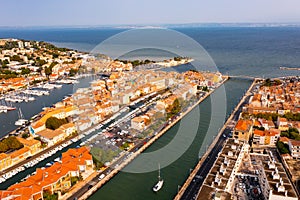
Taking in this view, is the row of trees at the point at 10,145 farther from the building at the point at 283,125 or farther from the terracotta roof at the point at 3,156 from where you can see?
the building at the point at 283,125

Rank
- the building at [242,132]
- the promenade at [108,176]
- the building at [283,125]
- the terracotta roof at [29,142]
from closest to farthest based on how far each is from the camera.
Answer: the promenade at [108,176]
the terracotta roof at [29,142]
the building at [242,132]
the building at [283,125]

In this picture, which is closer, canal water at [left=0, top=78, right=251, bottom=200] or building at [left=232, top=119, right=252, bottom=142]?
canal water at [left=0, top=78, right=251, bottom=200]

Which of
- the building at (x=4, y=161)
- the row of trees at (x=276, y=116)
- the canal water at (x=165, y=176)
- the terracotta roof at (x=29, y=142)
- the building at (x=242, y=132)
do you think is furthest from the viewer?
the row of trees at (x=276, y=116)

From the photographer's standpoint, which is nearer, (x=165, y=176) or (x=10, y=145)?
(x=165, y=176)

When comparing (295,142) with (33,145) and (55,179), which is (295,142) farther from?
(33,145)

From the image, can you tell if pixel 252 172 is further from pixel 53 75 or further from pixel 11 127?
pixel 53 75

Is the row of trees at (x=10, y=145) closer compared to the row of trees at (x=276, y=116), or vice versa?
the row of trees at (x=10, y=145)

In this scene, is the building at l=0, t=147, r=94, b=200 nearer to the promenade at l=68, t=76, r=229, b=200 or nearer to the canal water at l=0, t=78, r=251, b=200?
the promenade at l=68, t=76, r=229, b=200

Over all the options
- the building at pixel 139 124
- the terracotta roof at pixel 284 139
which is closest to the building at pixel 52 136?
the building at pixel 139 124

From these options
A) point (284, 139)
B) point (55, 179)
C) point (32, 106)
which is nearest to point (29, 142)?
point (55, 179)

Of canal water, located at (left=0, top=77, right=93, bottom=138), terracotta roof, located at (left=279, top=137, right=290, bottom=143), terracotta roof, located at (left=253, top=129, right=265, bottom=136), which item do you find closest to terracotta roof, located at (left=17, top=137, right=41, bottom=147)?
canal water, located at (left=0, top=77, right=93, bottom=138)

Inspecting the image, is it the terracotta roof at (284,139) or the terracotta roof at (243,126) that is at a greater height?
the terracotta roof at (243,126)

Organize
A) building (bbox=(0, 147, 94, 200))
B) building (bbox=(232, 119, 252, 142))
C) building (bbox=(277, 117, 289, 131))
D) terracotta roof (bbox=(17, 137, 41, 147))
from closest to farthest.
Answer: building (bbox=(0, 147, 94, 200)), terracotta roof (bbox=(17, 137, 41, 147)), building (bbox=(232, 119, 252, 142)), building (bbox=(277, 117, 289, 131))
